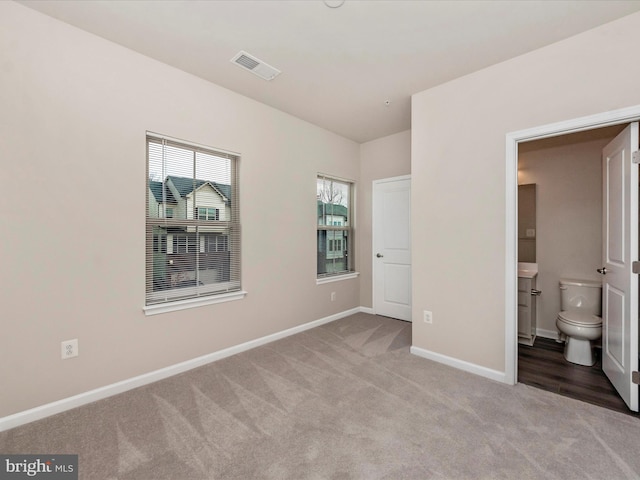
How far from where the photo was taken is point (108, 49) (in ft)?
7.48

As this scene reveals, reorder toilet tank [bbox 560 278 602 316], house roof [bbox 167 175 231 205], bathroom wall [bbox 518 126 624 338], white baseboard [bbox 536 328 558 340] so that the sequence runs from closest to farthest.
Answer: house roof [bbox 167 175 231 205] < toilet tank [bbox 560 278 602 316] < bathroom wall [bbox 518 126 624 338] < white baseboard [bbox 536 328 558 340]

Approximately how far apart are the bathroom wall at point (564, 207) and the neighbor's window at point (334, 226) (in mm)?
2360

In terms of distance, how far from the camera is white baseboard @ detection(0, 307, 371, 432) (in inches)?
76.7

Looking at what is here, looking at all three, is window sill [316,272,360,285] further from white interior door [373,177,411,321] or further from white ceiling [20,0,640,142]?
white ceiling [20,0,640,142]

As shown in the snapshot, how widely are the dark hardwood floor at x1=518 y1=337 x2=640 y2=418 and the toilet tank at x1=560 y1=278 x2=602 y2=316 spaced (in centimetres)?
50

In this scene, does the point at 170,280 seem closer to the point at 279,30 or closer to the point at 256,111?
the point at 256,111

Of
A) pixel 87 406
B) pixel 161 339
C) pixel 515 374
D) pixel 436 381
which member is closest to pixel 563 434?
pixel 515 374

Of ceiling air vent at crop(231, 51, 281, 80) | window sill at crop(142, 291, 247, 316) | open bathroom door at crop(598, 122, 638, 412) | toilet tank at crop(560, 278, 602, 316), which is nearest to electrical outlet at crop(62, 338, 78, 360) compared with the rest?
window sill at crop(142, 291, 247, 316)

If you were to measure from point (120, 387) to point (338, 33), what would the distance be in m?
3.18

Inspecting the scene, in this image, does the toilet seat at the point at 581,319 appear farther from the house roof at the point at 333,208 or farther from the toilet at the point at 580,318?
the house roof at the point at 333,208

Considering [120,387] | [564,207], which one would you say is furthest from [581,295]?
[120,387]

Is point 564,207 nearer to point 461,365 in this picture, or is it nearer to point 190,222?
point 461,365

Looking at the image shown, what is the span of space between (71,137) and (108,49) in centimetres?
76

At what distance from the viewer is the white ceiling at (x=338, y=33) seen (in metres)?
1.93
